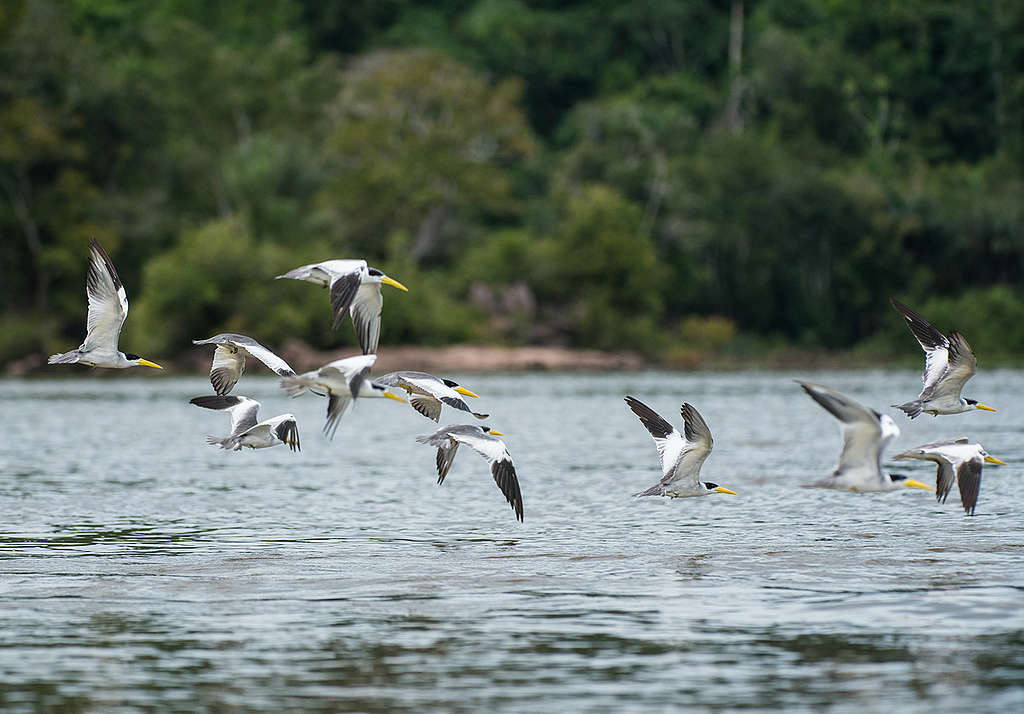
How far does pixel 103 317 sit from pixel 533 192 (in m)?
69.8

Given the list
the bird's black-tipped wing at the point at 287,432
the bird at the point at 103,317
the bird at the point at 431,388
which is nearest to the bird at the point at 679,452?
the bird at the point at 431,388

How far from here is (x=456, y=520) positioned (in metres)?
19.9

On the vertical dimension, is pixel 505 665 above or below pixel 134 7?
below

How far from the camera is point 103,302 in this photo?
16609 millimetres

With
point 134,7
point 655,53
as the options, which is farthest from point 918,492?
point 134,7

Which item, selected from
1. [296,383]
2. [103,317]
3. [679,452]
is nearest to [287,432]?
[103,317]

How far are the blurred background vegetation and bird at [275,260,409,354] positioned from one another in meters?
49.8

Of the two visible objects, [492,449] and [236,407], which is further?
[236,407]

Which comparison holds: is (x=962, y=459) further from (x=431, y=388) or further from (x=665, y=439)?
(x=431, y=388)

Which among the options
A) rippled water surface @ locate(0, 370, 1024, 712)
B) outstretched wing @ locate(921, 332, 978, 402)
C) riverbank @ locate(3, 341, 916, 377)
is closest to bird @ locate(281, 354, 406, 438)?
rippled water surface @ locate(0, 370, 1024, 712)

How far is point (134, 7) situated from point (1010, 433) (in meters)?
73.4

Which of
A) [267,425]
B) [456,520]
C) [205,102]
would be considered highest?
[205,102]

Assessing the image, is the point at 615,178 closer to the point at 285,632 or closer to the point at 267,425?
the point at 267,425

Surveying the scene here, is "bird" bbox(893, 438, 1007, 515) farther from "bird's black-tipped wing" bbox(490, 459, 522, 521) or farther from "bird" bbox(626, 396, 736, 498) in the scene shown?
"bird's black-tipped wing" bbox(490, 459, 522, 521)
